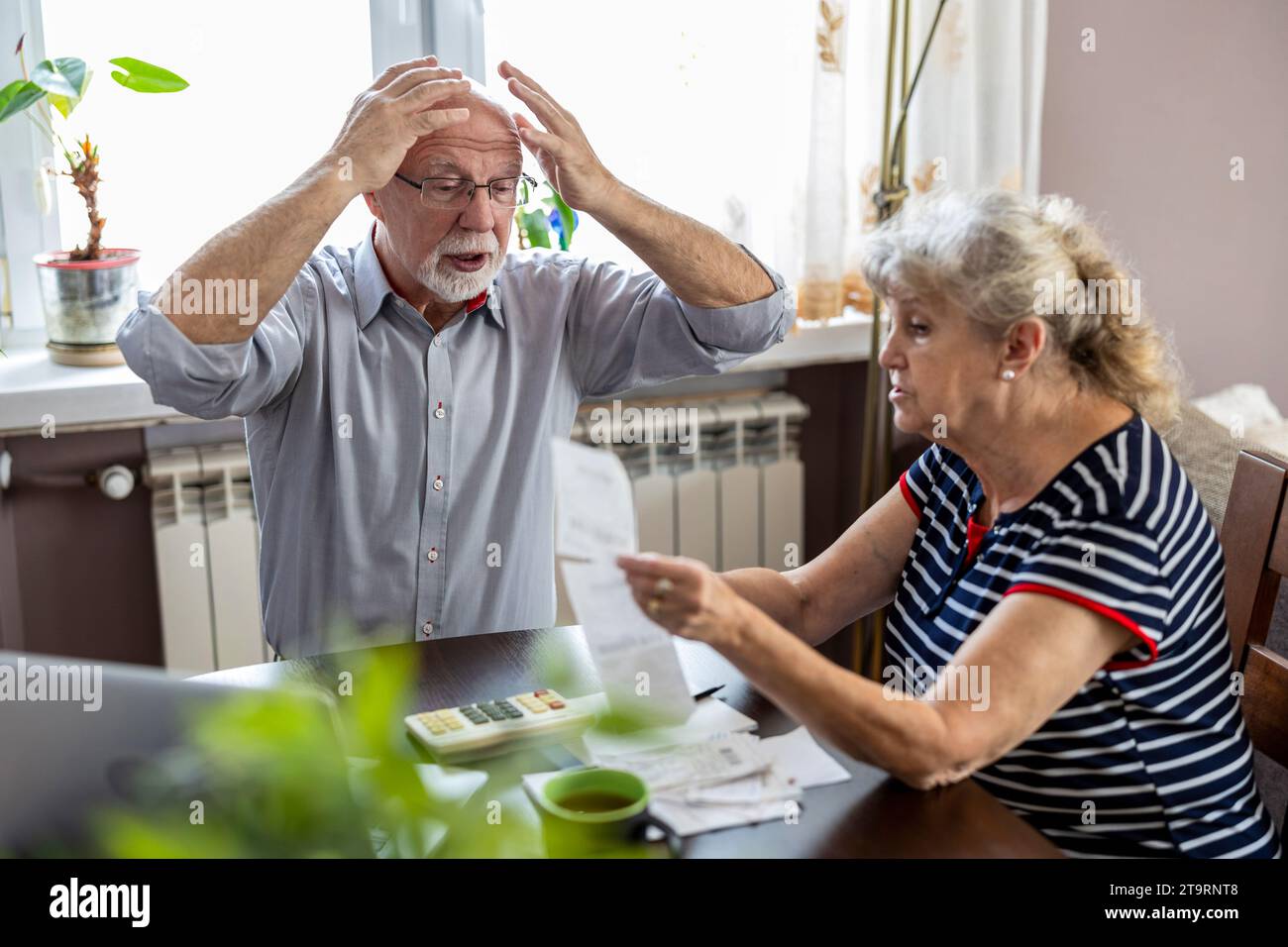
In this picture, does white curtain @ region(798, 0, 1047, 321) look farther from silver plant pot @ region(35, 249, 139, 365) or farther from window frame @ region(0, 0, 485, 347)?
silver plant pot @ region(35, 249, 139, 365)

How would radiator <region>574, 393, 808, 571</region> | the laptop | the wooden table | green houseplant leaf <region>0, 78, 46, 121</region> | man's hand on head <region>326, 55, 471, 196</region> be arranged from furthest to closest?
radiator <region>574, 393, 808, 571</region>
green houseplant leaf <region>0, 78, 46, 121</region>
man's hand on head <region>326, 55, 471, 196</region>
the wooden table
the laptop

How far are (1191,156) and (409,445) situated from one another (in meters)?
2.24

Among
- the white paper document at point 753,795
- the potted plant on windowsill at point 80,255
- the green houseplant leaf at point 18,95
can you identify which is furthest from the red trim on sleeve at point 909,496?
the green houseplant leaf at point 18,95

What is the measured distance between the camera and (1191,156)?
3152 mm

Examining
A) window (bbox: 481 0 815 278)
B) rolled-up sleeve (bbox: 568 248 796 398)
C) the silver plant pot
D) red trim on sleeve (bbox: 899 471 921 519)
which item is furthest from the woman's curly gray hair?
the silver plant pot

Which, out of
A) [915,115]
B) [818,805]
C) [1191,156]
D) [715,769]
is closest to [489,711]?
[715,769]

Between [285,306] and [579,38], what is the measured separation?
43.7 inches

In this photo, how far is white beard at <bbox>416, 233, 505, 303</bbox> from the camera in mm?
1768

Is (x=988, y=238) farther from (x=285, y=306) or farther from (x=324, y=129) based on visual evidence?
(x=324, y=129)

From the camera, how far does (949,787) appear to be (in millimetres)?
1242

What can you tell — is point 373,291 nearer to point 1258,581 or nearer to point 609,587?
point 609,587

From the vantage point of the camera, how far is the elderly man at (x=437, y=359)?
1730 mm

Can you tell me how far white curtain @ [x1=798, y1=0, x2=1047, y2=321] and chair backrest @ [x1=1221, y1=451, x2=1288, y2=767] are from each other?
1.33 meters
